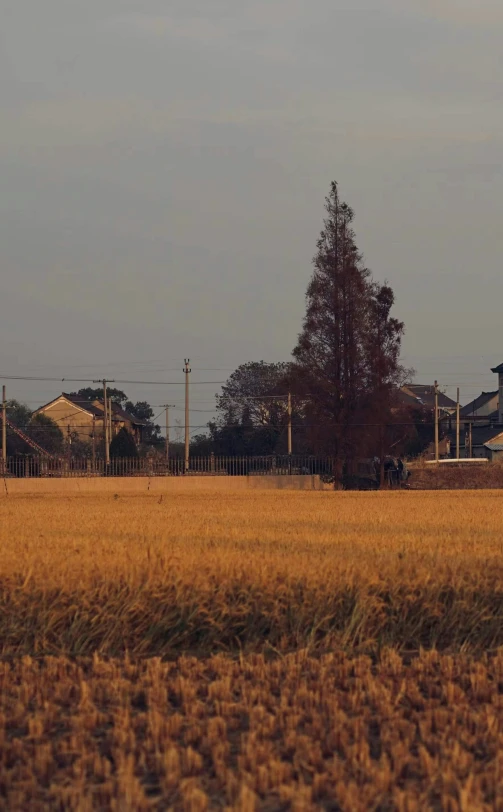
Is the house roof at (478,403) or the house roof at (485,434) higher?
the house roof at (478,403)

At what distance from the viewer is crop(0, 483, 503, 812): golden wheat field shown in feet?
15.3

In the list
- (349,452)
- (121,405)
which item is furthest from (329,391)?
(121,405)

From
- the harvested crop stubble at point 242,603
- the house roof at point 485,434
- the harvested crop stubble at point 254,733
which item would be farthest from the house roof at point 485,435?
the harvested crop stubble at point 254,733

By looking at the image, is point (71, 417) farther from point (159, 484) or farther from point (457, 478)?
point (457, 478)

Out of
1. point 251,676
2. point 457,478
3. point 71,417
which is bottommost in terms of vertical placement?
point 251,676

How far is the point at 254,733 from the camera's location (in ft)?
17.6

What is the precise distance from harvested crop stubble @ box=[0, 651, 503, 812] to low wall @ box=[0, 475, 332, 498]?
40238 millimetres

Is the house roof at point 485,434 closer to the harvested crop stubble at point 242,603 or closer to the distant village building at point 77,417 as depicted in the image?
the distant village building at point 77,417

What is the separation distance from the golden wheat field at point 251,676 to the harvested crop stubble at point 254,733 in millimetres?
15

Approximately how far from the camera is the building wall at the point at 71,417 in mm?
111625

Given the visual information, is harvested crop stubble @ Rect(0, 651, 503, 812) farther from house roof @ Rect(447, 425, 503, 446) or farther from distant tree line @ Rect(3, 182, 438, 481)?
house roof @ Rect(447, 425, 503, 446)

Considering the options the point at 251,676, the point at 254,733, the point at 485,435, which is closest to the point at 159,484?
the point at 251,676

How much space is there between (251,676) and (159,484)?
144 ft

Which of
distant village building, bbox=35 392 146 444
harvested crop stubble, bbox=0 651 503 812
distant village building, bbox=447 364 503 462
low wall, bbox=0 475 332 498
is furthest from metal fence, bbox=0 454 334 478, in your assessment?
harvested crop stubble, bbox=0 651 503 812
